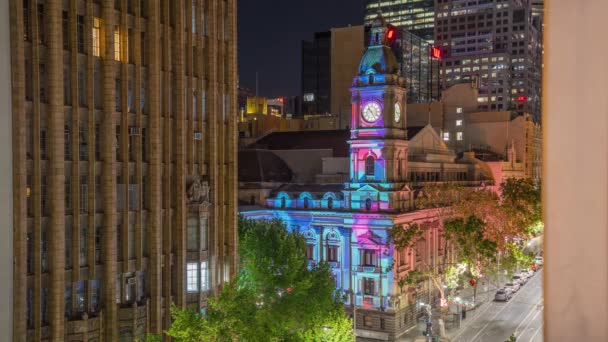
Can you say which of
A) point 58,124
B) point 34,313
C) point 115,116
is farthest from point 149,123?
point 34,313

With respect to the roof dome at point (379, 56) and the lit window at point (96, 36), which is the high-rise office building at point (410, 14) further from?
the lit window at point (96, 36)

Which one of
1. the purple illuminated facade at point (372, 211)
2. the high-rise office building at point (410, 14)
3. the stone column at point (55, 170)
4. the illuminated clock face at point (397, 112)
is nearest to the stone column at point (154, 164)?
the stone column at point (55, 170)

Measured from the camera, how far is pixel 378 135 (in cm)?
4184

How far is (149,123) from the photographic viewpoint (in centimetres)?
2467

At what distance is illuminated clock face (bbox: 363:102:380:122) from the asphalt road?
45.8 ft

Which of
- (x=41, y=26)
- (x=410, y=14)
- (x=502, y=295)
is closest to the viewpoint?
(x=41, y=26)

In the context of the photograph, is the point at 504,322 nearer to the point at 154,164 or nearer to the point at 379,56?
the point at 379,56

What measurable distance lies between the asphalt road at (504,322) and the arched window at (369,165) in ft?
37.1

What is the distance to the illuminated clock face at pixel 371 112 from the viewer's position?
42.3 m

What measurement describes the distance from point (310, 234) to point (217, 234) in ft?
55.4

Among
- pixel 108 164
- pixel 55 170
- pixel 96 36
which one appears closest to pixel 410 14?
pixel 96 36

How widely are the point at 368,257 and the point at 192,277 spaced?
55.8 feet

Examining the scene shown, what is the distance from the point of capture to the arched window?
42312 mm

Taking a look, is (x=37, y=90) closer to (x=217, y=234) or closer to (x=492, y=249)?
(x=217, y=234)
